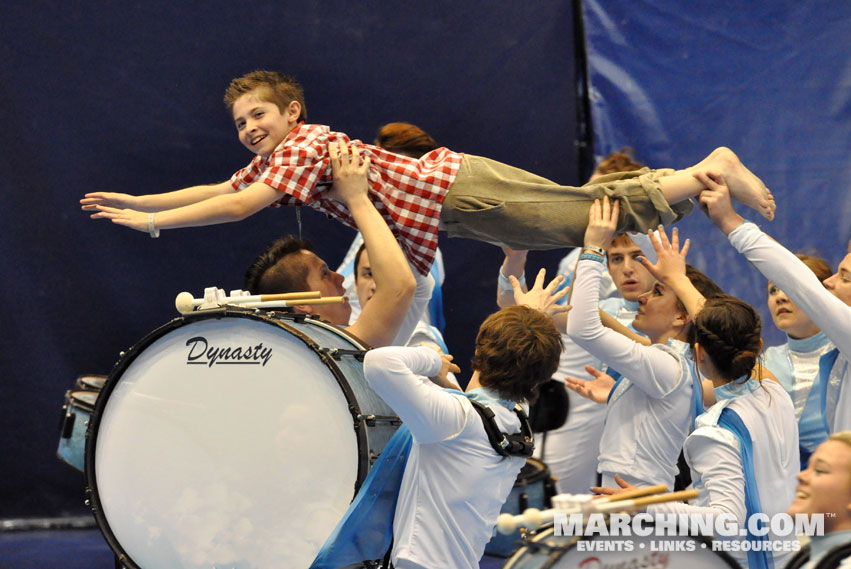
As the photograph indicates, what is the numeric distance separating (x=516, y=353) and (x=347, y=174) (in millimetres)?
886

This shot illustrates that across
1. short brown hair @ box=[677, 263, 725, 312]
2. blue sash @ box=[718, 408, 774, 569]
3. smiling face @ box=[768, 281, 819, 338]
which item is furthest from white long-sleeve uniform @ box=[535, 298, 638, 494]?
blue sash @ box=[718, 408, 774, 569]

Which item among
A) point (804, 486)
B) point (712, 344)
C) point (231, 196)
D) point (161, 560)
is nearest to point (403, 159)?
point (231, 196)

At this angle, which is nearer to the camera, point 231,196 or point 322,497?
point 322,497

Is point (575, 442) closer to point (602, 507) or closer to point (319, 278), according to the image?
point (319, 278)

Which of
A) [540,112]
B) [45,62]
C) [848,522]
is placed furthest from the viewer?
[540,112]

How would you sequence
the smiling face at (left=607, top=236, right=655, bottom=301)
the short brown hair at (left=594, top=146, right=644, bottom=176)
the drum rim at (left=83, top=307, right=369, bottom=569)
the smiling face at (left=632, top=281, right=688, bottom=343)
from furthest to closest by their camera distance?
the short brown hair at (left=594, top=146, right=644, bottom=176) → the smiling face at (left=607, top=236, right=655, bottom=301) → the smiling face at (left=632, top=281, right=688, bottom=343) → the drum rim at (left=83, top=307, right=369, bottom=569)

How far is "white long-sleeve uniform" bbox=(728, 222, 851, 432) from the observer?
259cm

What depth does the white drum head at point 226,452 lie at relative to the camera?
2.54m

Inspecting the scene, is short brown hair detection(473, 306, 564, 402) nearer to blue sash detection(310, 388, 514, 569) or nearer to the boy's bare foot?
blue sash detection(310, 388, 514, 569)

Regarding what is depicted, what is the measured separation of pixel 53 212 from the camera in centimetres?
488

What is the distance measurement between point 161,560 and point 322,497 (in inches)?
20.0

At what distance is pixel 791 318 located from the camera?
11.8 ft

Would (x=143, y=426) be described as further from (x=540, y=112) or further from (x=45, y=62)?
(x=540, y=112)

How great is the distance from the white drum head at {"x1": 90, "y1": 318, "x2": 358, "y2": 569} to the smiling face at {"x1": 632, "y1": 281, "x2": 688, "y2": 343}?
124cm
